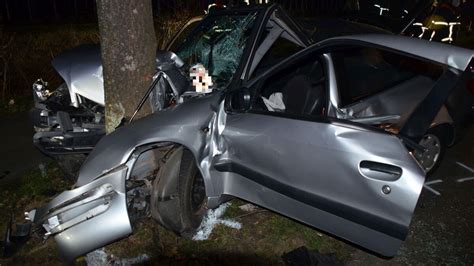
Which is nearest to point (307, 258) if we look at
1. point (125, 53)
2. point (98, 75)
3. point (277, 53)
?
point (125, 53)

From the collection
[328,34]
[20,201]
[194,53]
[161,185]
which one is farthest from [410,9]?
[20,201]

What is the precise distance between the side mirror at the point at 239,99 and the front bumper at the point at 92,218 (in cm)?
86

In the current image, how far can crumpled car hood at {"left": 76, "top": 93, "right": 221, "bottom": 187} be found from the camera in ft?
8.96

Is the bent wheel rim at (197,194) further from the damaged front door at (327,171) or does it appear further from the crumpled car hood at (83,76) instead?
the crumpled car hood at (83,76)

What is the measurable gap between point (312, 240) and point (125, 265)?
4.80ft

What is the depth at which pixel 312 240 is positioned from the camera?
10.6ft

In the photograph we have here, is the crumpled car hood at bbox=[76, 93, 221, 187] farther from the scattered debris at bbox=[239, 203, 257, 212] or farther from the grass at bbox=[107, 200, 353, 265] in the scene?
the scattered debris at bbox=[239, 203, 257, 212]

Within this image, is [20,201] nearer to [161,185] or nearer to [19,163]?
[19,163]

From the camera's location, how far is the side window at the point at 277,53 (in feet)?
13.9

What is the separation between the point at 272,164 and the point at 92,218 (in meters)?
1.24

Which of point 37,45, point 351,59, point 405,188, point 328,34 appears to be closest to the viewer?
point 405,188

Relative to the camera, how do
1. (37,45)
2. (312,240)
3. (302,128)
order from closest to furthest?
(302,128), (312,240), (37,45)

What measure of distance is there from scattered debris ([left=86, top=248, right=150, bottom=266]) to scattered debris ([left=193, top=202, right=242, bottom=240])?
47 centimetres

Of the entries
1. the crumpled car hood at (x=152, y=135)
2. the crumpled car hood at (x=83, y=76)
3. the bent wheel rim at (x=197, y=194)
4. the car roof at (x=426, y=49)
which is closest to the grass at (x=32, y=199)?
the crumpled car hood at (x=152, y=135)
